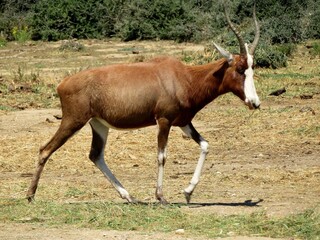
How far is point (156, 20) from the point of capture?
37719 millimetres

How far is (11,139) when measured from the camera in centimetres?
1634

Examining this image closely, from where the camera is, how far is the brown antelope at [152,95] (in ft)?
38.2

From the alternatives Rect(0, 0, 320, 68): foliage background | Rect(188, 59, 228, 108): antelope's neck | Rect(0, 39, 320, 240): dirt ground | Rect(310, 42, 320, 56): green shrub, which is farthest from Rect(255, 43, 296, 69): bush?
Rect(188, 59, 228, 108): antelope's neck

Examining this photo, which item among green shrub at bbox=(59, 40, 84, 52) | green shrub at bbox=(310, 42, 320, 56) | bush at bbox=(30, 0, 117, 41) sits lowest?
bush at bbox=(30, 0, 117, 41)

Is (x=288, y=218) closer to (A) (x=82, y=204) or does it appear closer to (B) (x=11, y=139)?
(A) (x=82, y=204)

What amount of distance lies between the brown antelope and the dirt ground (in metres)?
0.86

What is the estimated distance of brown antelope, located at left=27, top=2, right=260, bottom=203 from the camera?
38.2 ft

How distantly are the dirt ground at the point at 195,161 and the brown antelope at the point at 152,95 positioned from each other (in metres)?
0.86

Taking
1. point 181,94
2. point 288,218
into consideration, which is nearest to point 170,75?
point 181,94

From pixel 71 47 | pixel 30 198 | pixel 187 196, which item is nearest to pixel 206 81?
pixel 187 196

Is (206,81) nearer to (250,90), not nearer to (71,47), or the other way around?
(250,90)

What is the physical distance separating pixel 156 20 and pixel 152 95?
26.3m

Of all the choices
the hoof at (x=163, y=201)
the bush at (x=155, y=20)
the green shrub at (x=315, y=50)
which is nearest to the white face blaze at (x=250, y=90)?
the hoof at (x=163, y=201)

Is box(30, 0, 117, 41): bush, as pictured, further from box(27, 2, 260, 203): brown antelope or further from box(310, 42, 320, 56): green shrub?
box(27, 2, 260, 203): brown antelope
